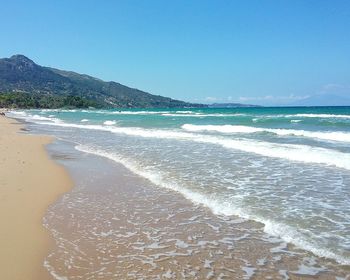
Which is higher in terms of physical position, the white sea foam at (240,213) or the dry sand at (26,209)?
the white sea foam at (240,213)

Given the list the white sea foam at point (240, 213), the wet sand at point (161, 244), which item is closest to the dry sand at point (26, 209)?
the wet sand at point (161, 244)

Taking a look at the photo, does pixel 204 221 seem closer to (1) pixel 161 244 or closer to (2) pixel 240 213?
(2) pixel 240 213

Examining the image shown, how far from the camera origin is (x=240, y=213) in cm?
779

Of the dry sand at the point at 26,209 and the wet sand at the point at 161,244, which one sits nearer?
the wet sand at the point at 161,244

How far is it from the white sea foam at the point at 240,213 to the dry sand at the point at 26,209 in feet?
8.22

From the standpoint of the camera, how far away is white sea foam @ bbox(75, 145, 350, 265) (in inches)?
230

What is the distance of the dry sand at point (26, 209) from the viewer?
17.3ft

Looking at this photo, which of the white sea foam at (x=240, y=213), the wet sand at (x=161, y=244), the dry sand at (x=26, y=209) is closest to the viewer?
the wet sand at (x=161, y=244)

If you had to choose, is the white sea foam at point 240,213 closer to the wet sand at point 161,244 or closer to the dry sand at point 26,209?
the wet sand at point 161,244

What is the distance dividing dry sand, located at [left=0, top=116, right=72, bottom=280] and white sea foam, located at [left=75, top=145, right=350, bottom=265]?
2.51 meters

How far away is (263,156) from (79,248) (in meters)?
11.0

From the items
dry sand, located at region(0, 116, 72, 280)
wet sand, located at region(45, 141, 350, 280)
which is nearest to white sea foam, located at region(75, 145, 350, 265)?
wet sand, located at region(45, 141, 350, 280)

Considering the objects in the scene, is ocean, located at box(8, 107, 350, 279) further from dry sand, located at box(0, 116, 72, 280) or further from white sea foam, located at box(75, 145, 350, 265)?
dry sand, located at box(0, 116, 72, 280)

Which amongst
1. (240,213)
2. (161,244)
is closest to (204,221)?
(240,213)
